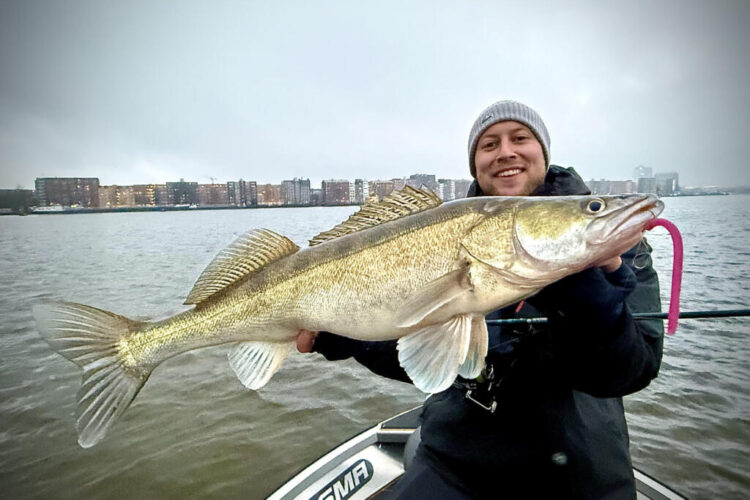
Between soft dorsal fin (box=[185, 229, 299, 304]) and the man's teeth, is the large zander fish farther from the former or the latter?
the man's teeth

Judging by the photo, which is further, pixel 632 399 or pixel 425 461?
pixel 632 399

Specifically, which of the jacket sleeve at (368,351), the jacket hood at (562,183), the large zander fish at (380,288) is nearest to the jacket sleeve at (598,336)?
the large zander fish at (380,288)

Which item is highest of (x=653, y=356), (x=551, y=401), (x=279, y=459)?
(x=653, y=356)

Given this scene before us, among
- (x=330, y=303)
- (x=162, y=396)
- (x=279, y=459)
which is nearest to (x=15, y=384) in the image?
(x=162, y=396)

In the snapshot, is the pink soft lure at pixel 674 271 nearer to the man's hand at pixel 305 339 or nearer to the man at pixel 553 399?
the man at pixel 553 399

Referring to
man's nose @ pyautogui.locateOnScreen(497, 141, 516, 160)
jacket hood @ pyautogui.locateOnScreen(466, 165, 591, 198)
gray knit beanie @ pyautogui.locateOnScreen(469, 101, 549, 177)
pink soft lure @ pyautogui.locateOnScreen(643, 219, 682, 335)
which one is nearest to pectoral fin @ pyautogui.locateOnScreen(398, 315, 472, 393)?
pink soft lure @ pyautogui.locateOnScreen(643, 219, 682, 335)

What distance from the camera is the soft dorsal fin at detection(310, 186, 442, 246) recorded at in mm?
2432

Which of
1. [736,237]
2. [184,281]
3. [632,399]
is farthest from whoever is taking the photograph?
[736,237]

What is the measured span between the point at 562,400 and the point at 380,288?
1283 mm

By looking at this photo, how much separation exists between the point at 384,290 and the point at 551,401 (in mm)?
1208

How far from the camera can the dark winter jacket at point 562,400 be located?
2012 mm

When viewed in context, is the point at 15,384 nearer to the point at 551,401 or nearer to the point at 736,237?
the point at 551,401

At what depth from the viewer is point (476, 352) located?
6.84 feet

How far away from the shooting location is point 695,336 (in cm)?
840
